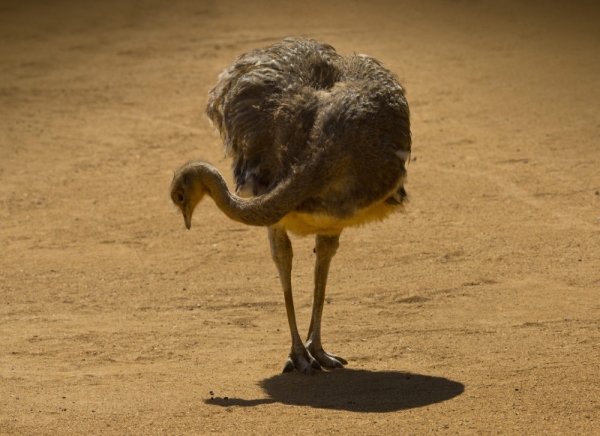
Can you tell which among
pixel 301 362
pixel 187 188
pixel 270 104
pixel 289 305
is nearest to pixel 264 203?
pixel 187 188

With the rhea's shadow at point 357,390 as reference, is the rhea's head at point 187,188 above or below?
above

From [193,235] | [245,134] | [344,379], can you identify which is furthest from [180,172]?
[193,235]

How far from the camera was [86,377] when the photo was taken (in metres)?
6.79

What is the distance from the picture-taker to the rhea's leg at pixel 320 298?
7.18 metres

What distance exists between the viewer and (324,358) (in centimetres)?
715

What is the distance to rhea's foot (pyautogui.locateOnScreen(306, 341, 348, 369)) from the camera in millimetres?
7098

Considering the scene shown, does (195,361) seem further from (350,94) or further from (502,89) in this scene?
(502,89)

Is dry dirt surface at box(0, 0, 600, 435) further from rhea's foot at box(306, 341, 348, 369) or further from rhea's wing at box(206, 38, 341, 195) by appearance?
rhea's wing at box(206, 38, 341, 195)

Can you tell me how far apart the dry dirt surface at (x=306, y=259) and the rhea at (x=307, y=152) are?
0.89 meters

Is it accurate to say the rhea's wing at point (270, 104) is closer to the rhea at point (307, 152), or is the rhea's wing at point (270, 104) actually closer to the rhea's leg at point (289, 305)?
the rhea at point (307, 152)

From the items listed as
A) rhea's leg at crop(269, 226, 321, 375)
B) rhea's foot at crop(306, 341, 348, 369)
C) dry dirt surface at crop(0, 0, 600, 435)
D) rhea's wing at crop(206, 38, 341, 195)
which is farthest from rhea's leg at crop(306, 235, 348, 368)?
rhea's wing at crop(206, 38, 341, 195)

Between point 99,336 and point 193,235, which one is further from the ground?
point 193,235

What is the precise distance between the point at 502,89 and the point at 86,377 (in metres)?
8.99

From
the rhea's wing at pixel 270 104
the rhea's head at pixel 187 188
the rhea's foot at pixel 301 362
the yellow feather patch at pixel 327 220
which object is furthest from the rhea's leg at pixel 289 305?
the rhea's head at pixel 187 188
